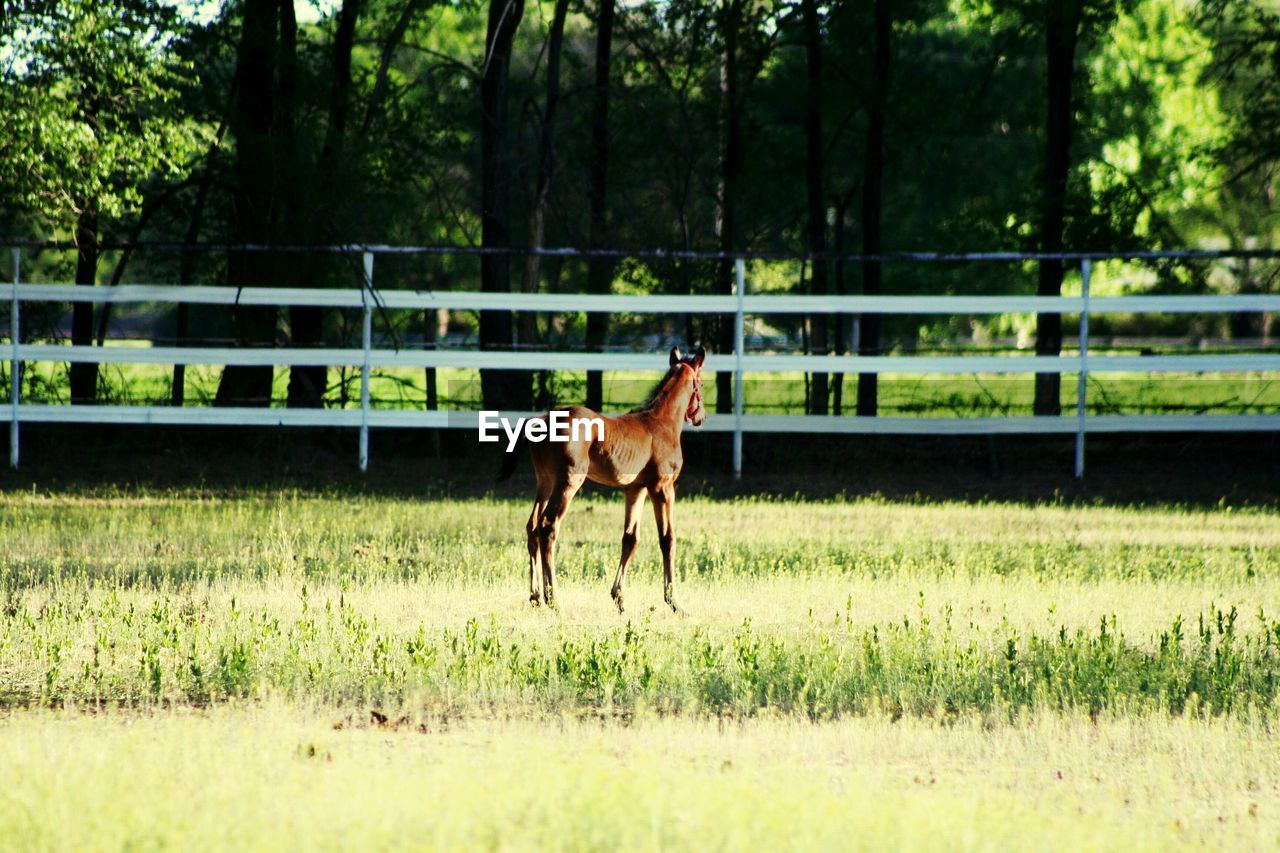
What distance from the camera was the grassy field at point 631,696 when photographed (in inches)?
187

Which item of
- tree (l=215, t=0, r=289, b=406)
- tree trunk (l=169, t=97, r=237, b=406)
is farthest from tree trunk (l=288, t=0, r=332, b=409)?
tree trunk (l=169, t=97, r=237, b=406)

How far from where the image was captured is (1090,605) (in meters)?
8.90

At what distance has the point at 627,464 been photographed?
25.4ft

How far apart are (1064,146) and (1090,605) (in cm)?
1249

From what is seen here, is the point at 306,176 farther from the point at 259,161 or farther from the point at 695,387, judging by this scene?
the point at 695,387

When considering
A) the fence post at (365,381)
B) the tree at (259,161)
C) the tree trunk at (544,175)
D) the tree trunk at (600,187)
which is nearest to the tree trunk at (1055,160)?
the tree trunk at (600,187)

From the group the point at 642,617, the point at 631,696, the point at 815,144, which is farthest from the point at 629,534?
the point at 815,144

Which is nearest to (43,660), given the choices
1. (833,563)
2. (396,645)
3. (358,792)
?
(396,645)

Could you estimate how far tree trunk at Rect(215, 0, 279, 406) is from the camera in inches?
674

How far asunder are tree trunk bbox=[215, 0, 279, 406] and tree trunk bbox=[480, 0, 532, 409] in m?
2.32

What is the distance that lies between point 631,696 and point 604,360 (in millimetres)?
9790

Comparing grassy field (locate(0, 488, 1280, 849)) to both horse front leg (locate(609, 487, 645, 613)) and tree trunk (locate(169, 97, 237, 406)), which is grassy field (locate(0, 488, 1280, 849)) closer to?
horse front leg (locate(609, 487, 645, 613))

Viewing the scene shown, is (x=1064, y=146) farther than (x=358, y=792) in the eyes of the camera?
Yes

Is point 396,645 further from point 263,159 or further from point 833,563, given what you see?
point 263,159
